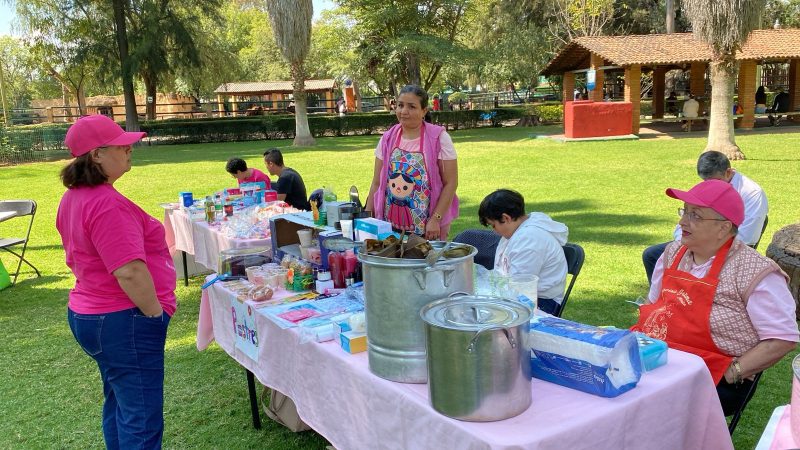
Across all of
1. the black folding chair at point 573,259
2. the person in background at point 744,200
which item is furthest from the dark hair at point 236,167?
the person in background at point 744,200

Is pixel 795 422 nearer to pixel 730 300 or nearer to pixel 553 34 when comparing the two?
pixel 730 300

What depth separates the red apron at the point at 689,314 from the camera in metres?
2.46

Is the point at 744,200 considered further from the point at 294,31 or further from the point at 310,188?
the point at 294,31

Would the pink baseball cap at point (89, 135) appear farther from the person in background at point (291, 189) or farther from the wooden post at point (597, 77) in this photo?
the wooden post at point (597, 77)

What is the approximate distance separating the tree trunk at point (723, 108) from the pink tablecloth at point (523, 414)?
12394 mm

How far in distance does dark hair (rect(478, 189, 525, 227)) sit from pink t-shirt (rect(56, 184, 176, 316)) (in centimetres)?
162

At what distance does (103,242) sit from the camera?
7.35 feet

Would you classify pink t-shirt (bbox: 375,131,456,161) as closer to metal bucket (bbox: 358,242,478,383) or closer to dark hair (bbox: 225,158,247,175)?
metal bucket (bbox: 358,242,478,383)

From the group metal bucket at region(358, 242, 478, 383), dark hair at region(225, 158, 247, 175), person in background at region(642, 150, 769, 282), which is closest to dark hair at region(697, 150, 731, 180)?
person in background at region(642, 150, 769, 282)

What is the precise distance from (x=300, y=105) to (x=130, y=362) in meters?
20.7

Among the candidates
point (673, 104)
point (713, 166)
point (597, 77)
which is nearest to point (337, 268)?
point (713, 166)

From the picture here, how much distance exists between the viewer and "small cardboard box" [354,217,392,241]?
2.83 m

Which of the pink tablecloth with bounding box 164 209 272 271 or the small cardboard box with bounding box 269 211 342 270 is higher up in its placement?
the small cardboard box with bounding box 269 211 342 270

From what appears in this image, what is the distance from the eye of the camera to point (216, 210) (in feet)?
18.6
